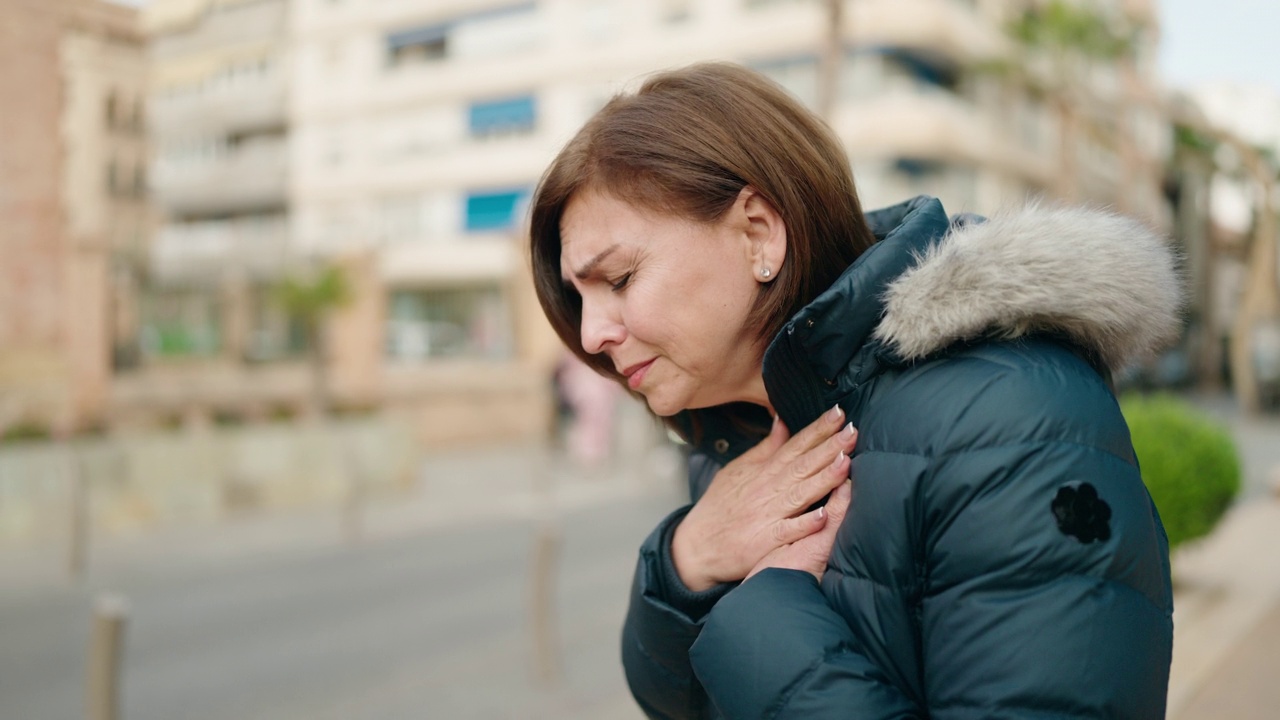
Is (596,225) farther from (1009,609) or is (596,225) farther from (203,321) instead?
(203,321)

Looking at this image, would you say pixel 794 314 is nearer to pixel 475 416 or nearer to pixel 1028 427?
pixel 1028 427

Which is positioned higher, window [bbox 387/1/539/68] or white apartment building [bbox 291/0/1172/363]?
window [bbox 387/1/539/68]

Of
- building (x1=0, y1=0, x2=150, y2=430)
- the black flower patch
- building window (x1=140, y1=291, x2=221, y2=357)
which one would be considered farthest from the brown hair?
building window (x1=140, y1=291, x2=221, y2=357)

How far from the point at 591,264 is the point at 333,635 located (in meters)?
6.78

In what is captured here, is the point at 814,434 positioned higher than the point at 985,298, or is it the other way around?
the point at 985,298

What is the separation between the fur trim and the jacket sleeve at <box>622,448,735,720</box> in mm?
537

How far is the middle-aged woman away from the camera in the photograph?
4.40ft

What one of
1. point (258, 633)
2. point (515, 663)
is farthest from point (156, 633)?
point (515, 663)

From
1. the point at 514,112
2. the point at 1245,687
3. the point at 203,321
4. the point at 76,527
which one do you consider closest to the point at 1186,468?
the point at 1245,687

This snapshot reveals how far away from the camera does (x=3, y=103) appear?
1519 cm

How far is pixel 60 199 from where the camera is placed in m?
15.5

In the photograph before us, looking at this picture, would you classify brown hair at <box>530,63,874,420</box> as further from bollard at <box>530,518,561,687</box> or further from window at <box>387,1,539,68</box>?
window at <box>387,1,539,68</box>

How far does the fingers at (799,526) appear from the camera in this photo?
1642mm

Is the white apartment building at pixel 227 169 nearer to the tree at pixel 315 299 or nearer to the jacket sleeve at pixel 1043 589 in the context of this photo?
the tree at pixel 315 299
